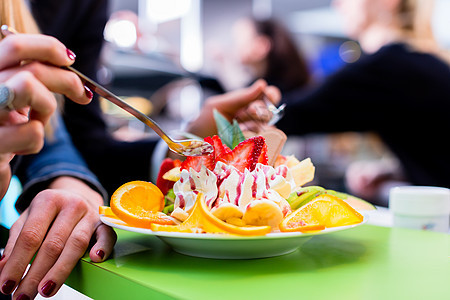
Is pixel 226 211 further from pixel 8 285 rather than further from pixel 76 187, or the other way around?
pixel 76 187

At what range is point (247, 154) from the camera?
0.57m

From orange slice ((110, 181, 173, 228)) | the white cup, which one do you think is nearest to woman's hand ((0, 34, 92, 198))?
orange slice ((110, 181, 173, 228))

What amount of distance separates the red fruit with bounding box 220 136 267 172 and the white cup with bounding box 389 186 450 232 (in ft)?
1.40

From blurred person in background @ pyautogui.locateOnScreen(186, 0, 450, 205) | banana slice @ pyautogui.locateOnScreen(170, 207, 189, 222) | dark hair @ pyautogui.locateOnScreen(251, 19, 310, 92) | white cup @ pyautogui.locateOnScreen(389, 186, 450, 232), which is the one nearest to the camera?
banana slice @ pyautogui.locateOnScreen(170, 207, 189, 222)

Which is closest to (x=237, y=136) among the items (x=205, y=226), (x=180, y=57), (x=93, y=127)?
(x=205, y=226)

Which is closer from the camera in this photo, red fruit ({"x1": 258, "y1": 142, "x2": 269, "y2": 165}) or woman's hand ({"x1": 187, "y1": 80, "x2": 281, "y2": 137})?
red fruit ({"x1": 258, "y1": 142, "x2": 269, "y2": 165})

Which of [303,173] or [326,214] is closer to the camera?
[326,214]

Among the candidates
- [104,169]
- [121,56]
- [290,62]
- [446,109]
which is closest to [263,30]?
[290,62]

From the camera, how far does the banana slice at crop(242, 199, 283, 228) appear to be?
0.49 m

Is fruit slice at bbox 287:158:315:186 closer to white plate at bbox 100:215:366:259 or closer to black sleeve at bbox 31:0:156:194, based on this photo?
white plate at bbox 100:215:366:259

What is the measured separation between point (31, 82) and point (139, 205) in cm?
20

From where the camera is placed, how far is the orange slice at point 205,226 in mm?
458

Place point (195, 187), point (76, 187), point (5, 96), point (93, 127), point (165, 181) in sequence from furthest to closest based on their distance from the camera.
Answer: point (93, 127)
point (76, 187)
point (165, 181)
point (195, 187)
point (5, 96)

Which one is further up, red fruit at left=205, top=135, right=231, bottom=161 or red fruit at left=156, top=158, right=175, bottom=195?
red fruit at left=205, top=135, right=231, bottom=161
